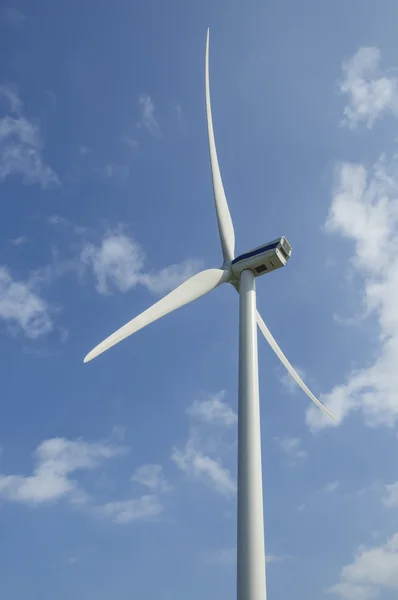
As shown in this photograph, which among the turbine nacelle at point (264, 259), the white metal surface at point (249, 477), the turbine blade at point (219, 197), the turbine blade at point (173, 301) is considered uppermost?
the turbine blade at point (219, 197)

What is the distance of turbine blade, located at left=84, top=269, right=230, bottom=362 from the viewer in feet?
77.5

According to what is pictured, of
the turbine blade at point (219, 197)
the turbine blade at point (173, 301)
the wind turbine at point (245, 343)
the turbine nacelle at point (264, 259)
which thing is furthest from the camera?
the turbine blade at point (219, 197)

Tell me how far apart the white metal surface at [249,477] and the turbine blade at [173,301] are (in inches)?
127

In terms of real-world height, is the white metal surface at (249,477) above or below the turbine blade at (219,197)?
below

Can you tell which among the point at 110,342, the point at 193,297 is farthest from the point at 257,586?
the point at 193,297

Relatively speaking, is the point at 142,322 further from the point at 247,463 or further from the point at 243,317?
the point at 247,463

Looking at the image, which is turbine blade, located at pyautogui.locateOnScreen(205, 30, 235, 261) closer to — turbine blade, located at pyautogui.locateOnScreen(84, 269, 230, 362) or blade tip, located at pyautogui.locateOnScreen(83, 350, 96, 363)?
turbine blade, located at pyautogui.locateOnScreen(84, 269, 230, 362)

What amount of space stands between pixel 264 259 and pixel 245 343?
17.6ft

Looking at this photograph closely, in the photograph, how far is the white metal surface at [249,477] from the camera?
728 inches

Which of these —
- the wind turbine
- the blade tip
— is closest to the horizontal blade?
the wind turbine

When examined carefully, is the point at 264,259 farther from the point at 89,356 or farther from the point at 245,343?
the point at 89,356

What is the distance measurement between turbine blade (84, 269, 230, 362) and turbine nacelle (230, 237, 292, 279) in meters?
0.77

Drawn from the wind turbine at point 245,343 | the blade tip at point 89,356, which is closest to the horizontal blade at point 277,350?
the wind turbine at point 245,343

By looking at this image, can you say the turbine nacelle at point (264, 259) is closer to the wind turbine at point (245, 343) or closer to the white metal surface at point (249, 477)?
the wind turbine at point (245, 343)
